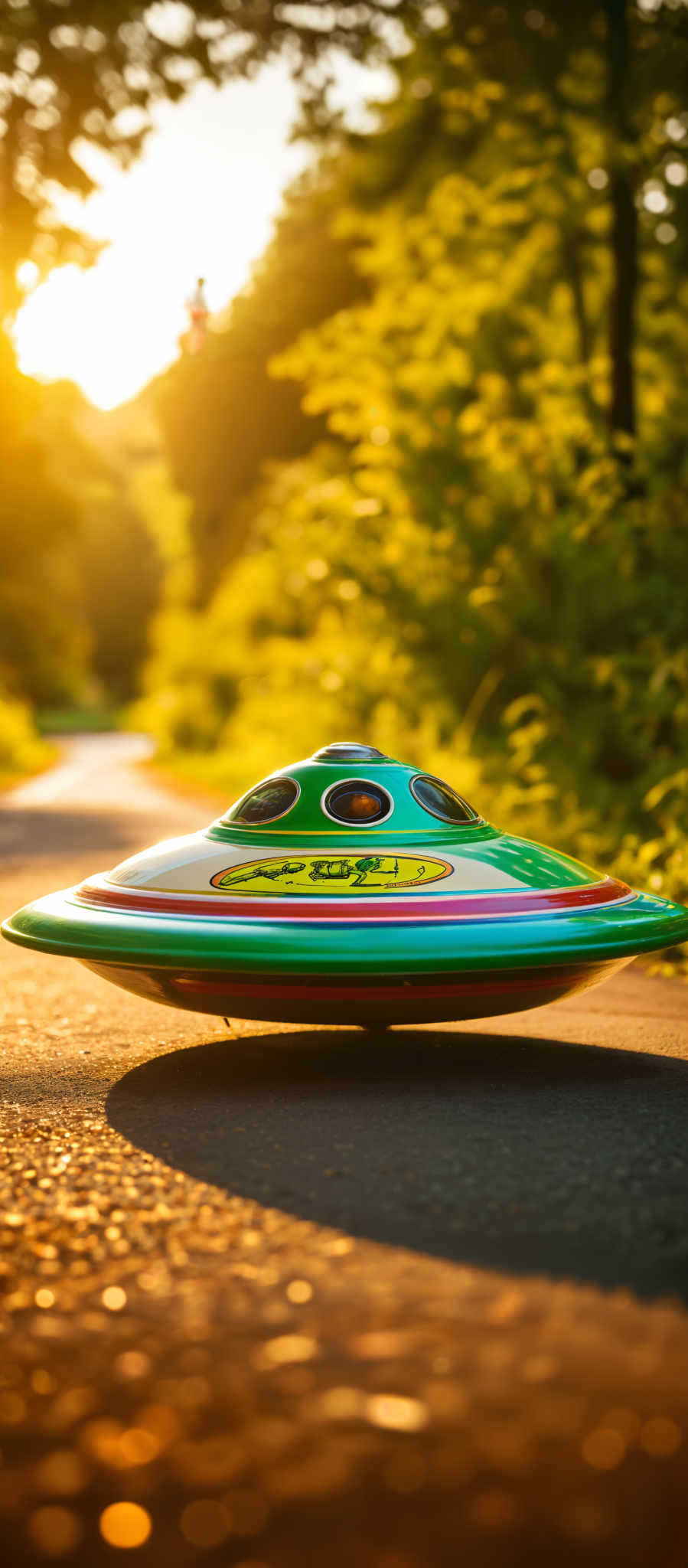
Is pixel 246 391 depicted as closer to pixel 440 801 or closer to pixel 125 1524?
pixel 440 801

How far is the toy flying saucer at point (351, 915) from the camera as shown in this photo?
16.1ft

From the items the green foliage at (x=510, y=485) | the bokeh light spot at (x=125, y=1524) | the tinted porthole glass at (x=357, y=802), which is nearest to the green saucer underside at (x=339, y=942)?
the tinted porthole glass at (x=357, y=802)

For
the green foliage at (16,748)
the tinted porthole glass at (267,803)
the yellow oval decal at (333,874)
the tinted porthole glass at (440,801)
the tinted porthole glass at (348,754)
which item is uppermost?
the green foliage at (16,748)

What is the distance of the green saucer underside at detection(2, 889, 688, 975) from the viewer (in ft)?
15.9

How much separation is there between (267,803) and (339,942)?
0.95 metres

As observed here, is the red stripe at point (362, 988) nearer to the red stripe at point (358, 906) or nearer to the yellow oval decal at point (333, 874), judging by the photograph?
the red stripe at point (358, 906)

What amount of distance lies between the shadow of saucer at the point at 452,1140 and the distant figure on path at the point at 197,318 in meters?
3.79

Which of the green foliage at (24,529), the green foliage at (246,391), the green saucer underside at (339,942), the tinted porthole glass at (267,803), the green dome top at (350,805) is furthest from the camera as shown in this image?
the green foliage at (246,391)

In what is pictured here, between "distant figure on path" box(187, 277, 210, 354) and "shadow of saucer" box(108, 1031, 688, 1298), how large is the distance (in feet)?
12.4

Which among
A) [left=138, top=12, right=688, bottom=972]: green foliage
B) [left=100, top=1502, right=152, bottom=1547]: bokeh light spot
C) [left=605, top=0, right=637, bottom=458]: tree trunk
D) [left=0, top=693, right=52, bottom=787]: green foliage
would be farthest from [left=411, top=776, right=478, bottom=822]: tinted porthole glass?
[left=0, top=693, right=52, bottom=787]: green foliage

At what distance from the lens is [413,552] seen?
40.9 ft

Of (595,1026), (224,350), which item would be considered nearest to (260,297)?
(224,350)

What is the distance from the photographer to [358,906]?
16.6ft

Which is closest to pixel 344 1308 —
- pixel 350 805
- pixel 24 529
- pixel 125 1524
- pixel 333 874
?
pixel 125 1524
